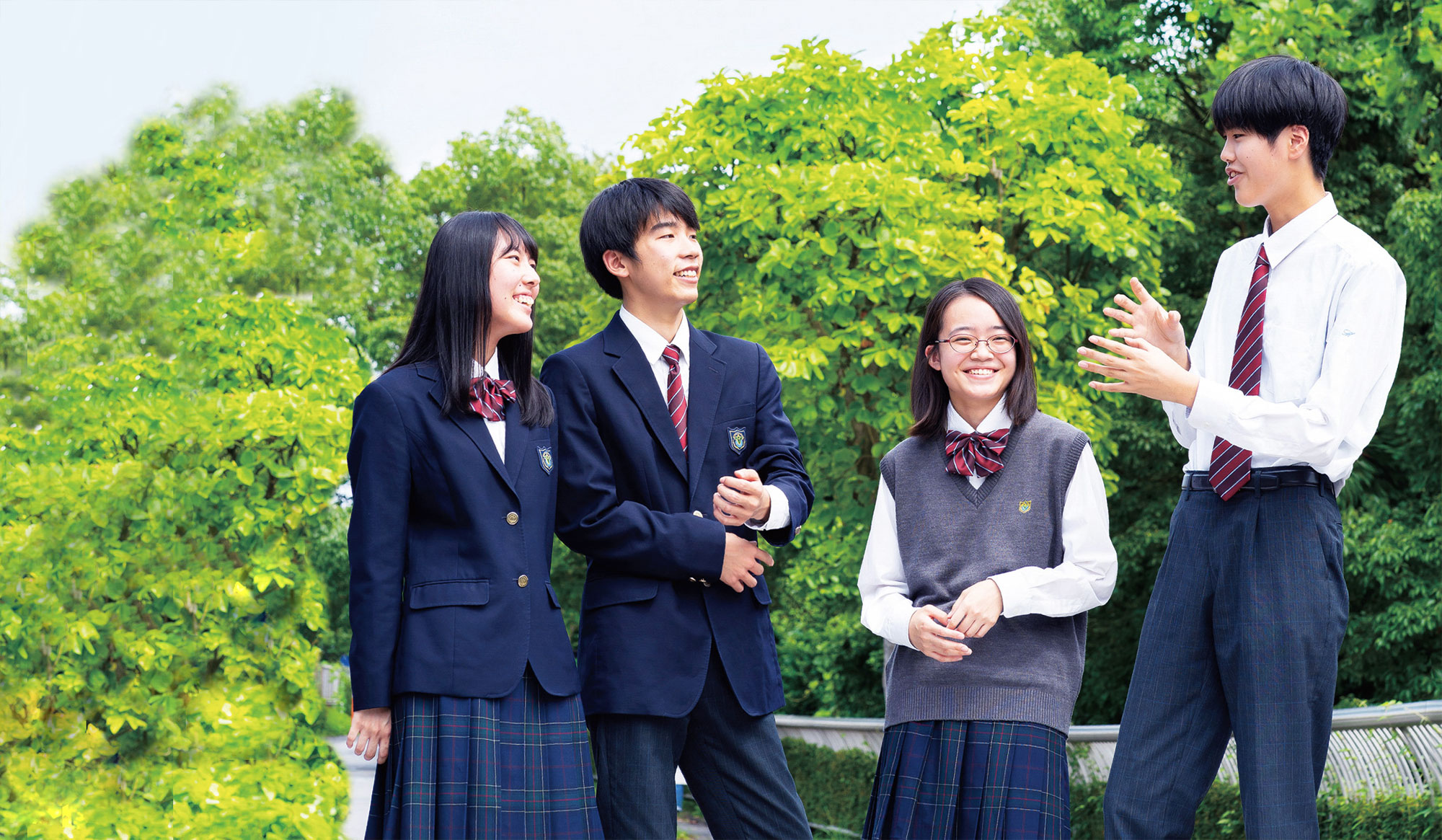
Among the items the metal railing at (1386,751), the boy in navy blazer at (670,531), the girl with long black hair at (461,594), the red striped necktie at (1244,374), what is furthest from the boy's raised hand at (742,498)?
the metal railing at (1386,751)

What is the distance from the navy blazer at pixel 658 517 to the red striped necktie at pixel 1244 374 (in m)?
1.11

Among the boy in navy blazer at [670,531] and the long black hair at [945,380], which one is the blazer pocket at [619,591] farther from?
the long black hair at [945,380]

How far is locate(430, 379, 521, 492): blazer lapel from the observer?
3426mm

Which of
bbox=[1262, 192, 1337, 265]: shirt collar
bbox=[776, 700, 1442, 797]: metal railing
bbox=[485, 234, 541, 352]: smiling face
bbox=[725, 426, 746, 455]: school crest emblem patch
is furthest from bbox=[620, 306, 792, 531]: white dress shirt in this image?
bbox=[776, 700, 1442, 797]: metal railing

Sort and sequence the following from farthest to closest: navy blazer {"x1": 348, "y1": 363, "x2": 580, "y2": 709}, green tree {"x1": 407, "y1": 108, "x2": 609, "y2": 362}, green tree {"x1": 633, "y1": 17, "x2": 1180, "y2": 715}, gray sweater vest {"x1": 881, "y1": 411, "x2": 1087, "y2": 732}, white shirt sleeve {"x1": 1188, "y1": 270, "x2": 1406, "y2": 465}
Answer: green tree {"x1": 407, "y1": 108, "x2": 609, "y2": 362} < green tree {"x1": 633, "y1": 17, "x2": 1180, "y2": 715} < gray sweater vest {"x1": 881, "y1": 411, "x2": 1087, "y2": 732} < navy blazer {"x1": 348, "y1": 363, "x2": 580, "y2": 709} < white shirt sleeve {"x1": 1188, "y1": 270, "x2": 1406, "y2": 465}

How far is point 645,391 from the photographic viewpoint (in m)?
3.66

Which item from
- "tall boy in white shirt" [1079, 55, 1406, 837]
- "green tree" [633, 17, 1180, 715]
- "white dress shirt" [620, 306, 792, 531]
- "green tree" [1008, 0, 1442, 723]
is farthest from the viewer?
"green tree" [1008, 0, 1442, 723]

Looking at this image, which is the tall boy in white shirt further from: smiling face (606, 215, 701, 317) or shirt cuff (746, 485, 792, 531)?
smiling face (606, 215, 701, 317)

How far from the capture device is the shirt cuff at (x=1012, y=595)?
3295 millimetres

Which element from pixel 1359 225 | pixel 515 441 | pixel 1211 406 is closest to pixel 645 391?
pixel 515 441

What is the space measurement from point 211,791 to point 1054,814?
4.46 m

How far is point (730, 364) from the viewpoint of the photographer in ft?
12.5

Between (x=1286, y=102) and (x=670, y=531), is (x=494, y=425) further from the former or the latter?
(x=1286, y=102)

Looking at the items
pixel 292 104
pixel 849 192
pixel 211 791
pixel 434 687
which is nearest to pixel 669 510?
pixel 434 687
